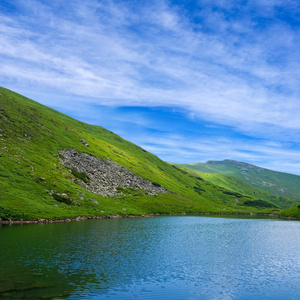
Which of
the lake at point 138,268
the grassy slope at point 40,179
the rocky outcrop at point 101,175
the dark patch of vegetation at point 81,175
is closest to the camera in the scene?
the lake at point 138,268

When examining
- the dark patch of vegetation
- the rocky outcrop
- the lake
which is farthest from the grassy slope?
the lake

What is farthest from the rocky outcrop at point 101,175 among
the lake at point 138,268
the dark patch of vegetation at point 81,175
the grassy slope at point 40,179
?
the lake at point 138,268

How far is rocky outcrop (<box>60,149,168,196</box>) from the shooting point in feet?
463

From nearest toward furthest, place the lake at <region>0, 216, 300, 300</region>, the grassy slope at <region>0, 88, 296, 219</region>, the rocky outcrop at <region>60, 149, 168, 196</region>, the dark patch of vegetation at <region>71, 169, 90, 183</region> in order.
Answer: the lake at <region>0, 216, 300, 300</region> < the grassy slope at <region>0, 88, 296, 219</region> < the dark patch of vegetation at <region>71, 169, 90, 183</region> < the rocky outcrop at <region>60, 149, 168, 196</region>

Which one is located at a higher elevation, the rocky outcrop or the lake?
the rocky outcrop

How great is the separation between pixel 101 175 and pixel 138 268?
125 m

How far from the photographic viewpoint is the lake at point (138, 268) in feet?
93.7

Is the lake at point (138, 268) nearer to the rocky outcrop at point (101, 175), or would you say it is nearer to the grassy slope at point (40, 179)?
the grassy slope at point (40, 179)

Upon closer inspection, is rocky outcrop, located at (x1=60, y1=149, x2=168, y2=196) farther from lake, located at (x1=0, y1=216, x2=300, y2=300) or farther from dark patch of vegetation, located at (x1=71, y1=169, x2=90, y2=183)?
lake, located at (x1=0, y1=216, x2=300, y2=300)

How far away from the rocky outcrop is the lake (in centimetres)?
7849

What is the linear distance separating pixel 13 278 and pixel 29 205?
59175mm

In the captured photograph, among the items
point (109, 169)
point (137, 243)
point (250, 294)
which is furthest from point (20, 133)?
point (250, 294)

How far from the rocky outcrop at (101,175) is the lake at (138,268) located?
258 feet

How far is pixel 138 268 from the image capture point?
38.4 meters
